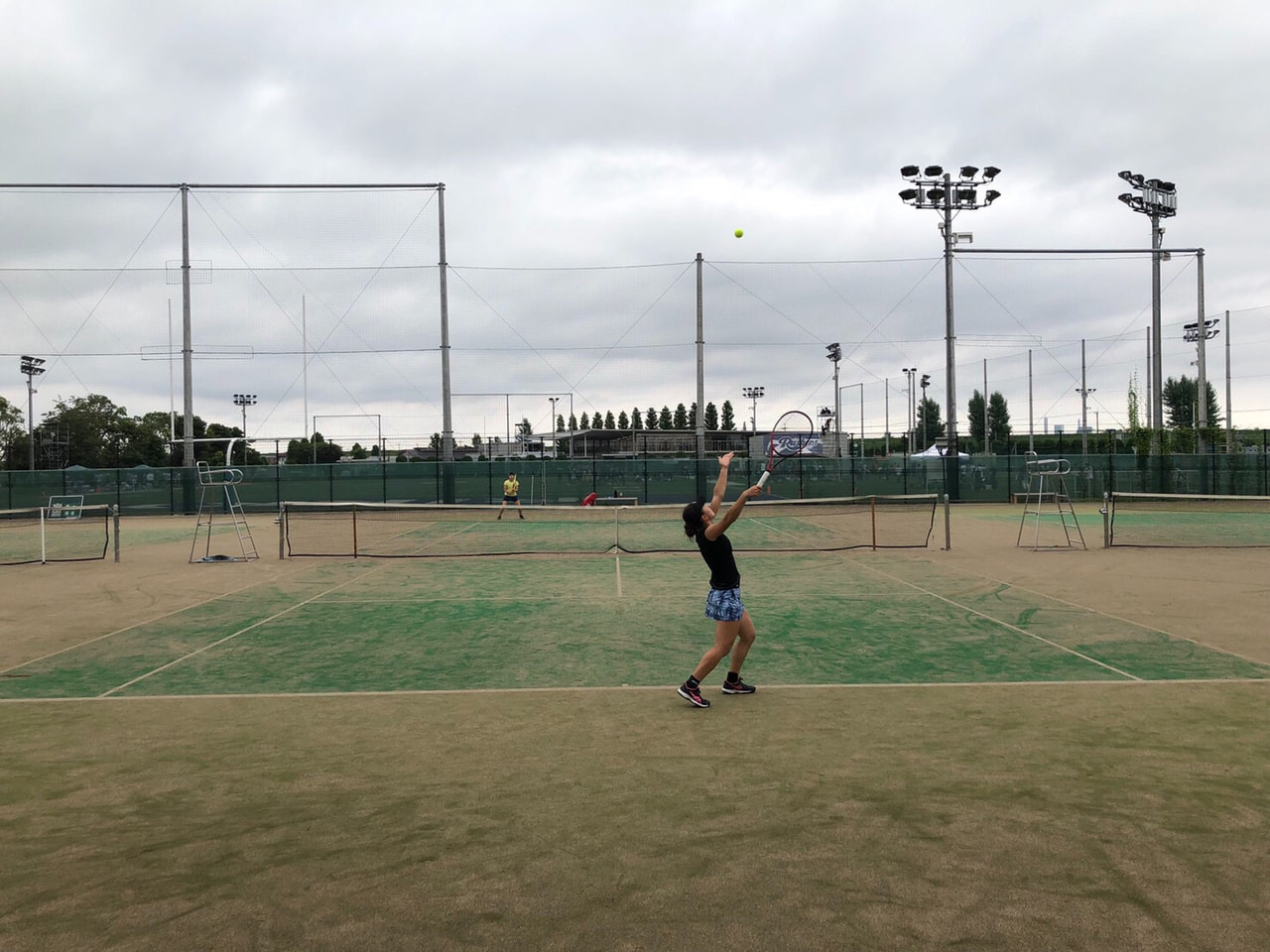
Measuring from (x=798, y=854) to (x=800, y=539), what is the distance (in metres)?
19.0

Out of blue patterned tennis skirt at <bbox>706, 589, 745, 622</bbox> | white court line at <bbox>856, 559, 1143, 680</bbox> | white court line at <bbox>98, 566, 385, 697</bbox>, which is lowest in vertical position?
white court line at <bbox>856, 559, 1143, 680</bbox>

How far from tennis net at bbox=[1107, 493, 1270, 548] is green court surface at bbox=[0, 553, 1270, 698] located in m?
7.61

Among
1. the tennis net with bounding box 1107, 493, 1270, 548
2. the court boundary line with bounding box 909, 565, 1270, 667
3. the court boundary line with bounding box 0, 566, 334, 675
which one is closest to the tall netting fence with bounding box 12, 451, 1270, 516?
the tennis net with bounding box 1107, 493, 1270, 548

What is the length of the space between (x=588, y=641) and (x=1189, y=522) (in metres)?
23.5

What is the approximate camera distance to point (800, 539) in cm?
2314

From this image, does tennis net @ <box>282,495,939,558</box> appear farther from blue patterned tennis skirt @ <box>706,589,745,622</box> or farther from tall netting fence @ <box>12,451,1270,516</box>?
blue patterned tennis skirt @ <box>706,589,745,622</box>

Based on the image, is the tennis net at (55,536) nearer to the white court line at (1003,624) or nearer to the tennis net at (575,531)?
the tennis net at (575,531)

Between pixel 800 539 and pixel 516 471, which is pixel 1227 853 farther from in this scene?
pixel 516 471

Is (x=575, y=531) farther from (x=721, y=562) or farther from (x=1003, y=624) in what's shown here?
(x=721, y=562)

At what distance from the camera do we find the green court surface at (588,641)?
8477 mm

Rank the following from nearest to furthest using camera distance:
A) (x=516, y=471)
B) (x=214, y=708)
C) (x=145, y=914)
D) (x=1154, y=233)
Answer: (x=145, y=914) → (x=214, y=708) → (x=1154, y=233) → (x=516, y=471)

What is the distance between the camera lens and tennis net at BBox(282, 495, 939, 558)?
20.5 meters

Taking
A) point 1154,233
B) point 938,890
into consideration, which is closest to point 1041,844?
point 938,890

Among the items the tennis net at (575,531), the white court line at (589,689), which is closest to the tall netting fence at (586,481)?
the tennis net at (575,531)
